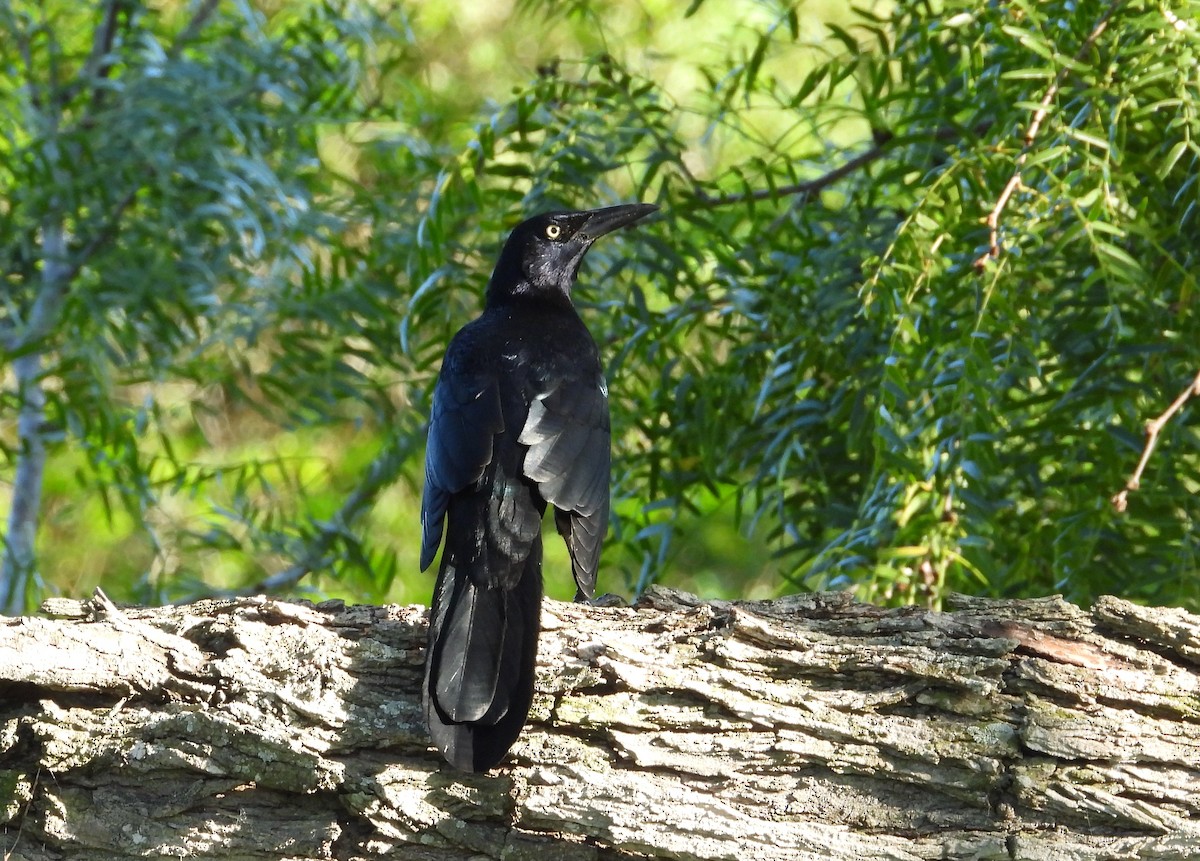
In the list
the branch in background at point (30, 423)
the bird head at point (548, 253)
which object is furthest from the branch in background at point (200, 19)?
the bird head at point (548, 253)

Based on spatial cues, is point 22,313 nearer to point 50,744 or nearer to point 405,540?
point 50,744

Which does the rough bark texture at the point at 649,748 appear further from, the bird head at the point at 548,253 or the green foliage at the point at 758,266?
the bird head at the point at 548,253

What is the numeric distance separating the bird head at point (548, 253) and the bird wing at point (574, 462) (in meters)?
0.71

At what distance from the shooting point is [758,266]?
348cm

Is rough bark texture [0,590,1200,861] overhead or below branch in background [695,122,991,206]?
below

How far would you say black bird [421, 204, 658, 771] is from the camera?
7.55ft

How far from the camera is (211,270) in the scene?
14.8 feet

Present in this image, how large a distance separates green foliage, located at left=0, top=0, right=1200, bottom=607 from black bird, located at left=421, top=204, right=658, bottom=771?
0.17 meters

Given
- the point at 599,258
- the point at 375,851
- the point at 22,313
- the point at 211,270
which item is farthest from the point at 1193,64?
the point at 22,313

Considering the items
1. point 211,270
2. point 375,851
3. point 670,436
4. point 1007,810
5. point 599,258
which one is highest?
point 599,258

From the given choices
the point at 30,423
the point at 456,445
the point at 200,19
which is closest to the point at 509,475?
the point at 456,445

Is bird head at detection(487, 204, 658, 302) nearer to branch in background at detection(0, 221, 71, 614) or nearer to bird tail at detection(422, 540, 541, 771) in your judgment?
bird tail at detection(422, 540, 541, 771)

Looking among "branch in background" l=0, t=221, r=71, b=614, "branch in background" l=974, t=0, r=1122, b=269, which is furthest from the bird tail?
"branch in background" l=0, t=221, r=71, b=614

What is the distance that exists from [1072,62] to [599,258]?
226cm
